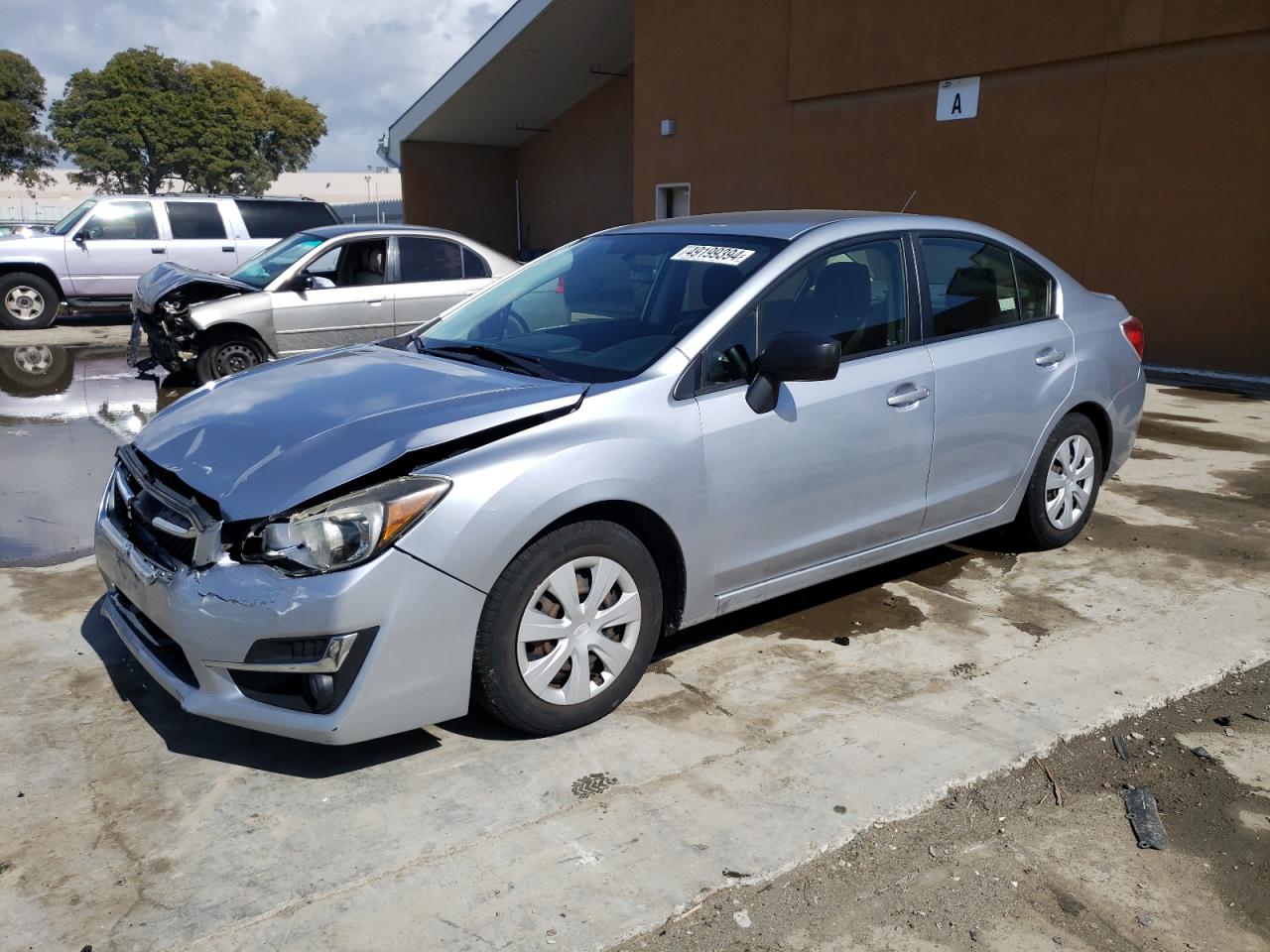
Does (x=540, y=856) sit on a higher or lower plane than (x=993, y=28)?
lower

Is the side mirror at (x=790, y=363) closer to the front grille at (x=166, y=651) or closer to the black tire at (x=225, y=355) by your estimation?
the front grille at (x=166, y=651)

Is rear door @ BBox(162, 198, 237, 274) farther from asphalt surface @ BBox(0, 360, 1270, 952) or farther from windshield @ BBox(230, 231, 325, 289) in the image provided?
asphalt surface @ BBox(0, 360, 1270, 952)

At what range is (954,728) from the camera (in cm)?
355

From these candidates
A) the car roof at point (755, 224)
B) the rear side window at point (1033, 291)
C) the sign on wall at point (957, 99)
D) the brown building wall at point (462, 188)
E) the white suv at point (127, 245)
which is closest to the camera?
the car roof at point (755, 224)

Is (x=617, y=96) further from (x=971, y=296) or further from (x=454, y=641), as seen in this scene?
(x=454, y=641)

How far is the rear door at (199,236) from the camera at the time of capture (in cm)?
1464

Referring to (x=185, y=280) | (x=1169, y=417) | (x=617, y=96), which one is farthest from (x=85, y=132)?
(x=1169, y=417)

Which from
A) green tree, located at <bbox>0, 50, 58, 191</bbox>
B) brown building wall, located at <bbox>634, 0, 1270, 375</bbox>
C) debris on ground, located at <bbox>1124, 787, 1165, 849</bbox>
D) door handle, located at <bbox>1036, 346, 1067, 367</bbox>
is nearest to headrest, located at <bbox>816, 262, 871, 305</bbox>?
door handle, located at <bbox>1036, 346, 1067, 367</bbox>

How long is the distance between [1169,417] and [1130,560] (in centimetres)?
420

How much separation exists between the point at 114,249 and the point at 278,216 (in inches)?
90.3

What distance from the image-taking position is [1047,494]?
5.12m

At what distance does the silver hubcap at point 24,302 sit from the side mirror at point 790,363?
46.5ft

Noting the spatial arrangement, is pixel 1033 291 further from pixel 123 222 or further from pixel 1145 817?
pixel 123 222

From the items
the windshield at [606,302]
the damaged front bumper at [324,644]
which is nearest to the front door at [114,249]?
the windshield at [606,302]
